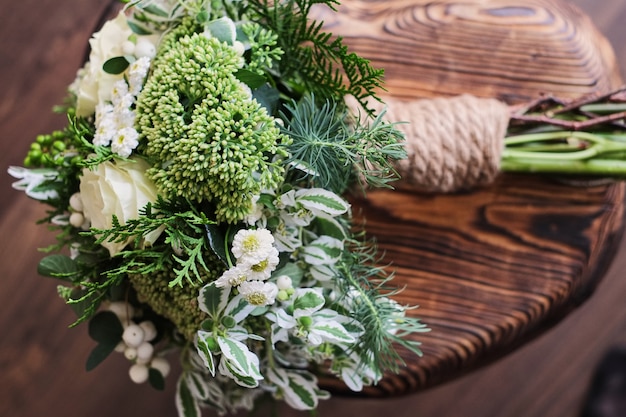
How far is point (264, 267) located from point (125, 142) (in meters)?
0.18

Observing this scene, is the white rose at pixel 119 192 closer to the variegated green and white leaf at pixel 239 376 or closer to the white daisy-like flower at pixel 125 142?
the white daisy-like flower at pixel 125 142

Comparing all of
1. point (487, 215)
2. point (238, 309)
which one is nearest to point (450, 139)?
point (487, 215)

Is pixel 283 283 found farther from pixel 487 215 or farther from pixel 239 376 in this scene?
pixel 487 215

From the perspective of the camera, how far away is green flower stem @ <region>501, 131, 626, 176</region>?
76 centimetres

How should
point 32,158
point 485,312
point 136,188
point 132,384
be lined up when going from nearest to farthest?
point 136,188, point 32,158, point 485,312, point 132,384

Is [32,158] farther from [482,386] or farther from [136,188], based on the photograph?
[482,386]

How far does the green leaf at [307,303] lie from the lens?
1.90 ft

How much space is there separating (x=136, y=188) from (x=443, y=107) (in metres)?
0.42

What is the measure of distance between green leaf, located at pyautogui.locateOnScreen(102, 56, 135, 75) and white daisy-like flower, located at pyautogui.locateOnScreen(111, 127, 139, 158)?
78 mm

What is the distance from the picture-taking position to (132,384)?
1195 millimetres

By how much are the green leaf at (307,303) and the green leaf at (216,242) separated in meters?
0.09

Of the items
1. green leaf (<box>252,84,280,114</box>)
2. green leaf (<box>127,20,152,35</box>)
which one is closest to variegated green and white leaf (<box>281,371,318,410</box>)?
green leaf (<box>252,84,280,114</box>)

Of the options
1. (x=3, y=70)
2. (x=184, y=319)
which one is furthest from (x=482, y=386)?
(x=3, y=70)

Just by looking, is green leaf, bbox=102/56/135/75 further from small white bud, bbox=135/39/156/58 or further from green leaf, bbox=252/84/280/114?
green leaf, bbox=252/84/280/114
